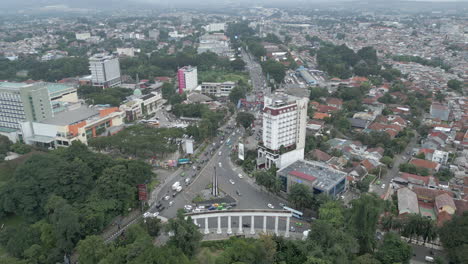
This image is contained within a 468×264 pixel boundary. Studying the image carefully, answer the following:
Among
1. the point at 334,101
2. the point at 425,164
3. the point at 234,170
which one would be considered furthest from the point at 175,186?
the point at 334,101

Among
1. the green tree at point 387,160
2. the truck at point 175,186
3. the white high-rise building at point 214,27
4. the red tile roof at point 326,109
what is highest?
the white high-rise building at point 214,27

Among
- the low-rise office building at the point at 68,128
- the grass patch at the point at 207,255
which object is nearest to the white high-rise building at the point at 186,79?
the low-rise office building at the point at 68,128

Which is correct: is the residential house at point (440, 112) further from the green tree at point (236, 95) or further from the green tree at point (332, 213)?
the green tree at point (332, 213)

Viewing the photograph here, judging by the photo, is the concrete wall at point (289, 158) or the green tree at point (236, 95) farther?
the green tree at point (236, 95)

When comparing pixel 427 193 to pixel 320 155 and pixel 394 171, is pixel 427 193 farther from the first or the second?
pixel 320 155

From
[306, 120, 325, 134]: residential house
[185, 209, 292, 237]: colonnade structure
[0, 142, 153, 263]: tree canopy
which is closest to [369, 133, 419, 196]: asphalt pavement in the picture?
[306, 120, 325, 134]: residential house

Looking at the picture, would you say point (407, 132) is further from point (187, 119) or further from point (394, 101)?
point (187, 119)

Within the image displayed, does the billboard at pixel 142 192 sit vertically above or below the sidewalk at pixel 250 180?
Answer: above
